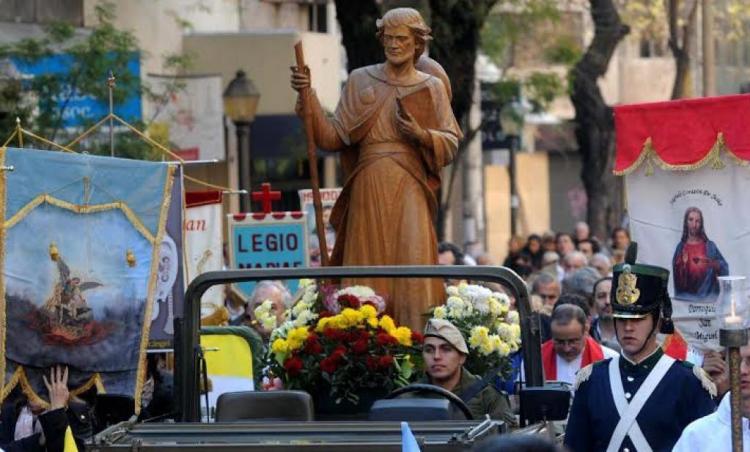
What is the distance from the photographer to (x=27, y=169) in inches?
413

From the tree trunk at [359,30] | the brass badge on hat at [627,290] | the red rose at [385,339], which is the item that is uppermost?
the tree trunk at [359,30]

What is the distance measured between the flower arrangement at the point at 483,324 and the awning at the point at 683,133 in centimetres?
161

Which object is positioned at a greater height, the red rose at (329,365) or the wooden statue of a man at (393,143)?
the wooden statue of a man at (393,143)

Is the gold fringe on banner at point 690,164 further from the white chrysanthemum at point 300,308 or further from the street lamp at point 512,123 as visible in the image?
the street lamp at point 512,123

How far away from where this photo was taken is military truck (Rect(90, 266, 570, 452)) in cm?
776

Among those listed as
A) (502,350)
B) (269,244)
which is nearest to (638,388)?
(502,350)

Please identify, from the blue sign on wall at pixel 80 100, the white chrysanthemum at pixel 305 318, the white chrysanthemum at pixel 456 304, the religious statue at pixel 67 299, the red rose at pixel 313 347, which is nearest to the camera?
the red rose at pixel 313 347

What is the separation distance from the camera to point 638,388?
838 centimetres

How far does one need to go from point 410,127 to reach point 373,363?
1952mm

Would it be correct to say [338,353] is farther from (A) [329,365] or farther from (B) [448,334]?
(B) [448,334]

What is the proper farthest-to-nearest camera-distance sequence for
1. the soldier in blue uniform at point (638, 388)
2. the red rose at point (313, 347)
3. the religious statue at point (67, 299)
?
the religious statue at point (67, 299), the red rose at point (313, 347), the soldier in blue uniform at point (638, 388)

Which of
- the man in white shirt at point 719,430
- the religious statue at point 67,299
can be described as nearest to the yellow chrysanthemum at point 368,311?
the religious statue at point 67,299

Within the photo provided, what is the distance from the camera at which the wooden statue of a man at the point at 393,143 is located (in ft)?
37.8

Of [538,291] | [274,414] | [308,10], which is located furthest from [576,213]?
[274,414]
